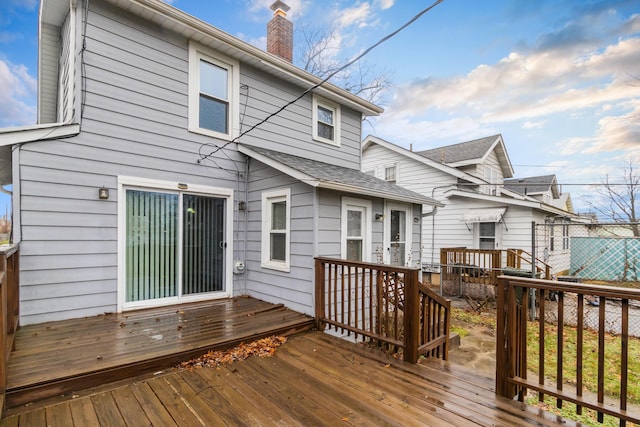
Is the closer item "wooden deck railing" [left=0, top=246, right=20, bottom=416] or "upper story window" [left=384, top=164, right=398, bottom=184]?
"wooden deck railing" [left=0, top=246, right=20, bottom=416]

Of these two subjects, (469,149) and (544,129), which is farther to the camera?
(544,129)

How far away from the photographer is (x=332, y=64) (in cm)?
1077

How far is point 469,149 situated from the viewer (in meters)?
12.7

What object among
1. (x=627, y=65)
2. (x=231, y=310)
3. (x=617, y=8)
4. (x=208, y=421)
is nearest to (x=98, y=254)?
(x=231, y=310)

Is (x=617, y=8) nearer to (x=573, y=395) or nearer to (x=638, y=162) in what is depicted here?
(x=573, y=395)

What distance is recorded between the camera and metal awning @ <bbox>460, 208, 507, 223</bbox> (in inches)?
366

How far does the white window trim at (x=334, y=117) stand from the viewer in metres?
6.92

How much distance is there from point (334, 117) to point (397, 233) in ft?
11.2

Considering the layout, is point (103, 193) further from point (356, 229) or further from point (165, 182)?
point (356, 229)

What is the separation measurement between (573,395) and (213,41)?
6.53 m

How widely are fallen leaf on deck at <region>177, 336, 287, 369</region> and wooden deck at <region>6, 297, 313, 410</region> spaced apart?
6cm

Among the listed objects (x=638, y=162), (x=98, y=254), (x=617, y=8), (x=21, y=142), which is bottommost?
(x=98, y=254)

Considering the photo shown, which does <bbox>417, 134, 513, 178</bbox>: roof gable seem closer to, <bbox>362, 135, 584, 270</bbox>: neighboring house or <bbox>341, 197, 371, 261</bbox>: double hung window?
<bbox>362, 135, 584, 270</bbox>: neighboring house

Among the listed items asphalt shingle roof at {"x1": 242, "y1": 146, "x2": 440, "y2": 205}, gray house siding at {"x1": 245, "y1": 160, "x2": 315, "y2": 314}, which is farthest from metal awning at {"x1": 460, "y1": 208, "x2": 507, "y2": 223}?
gray house siding at {"x1": 245, "y1": 160, "x2": 315, "y2": 314}
